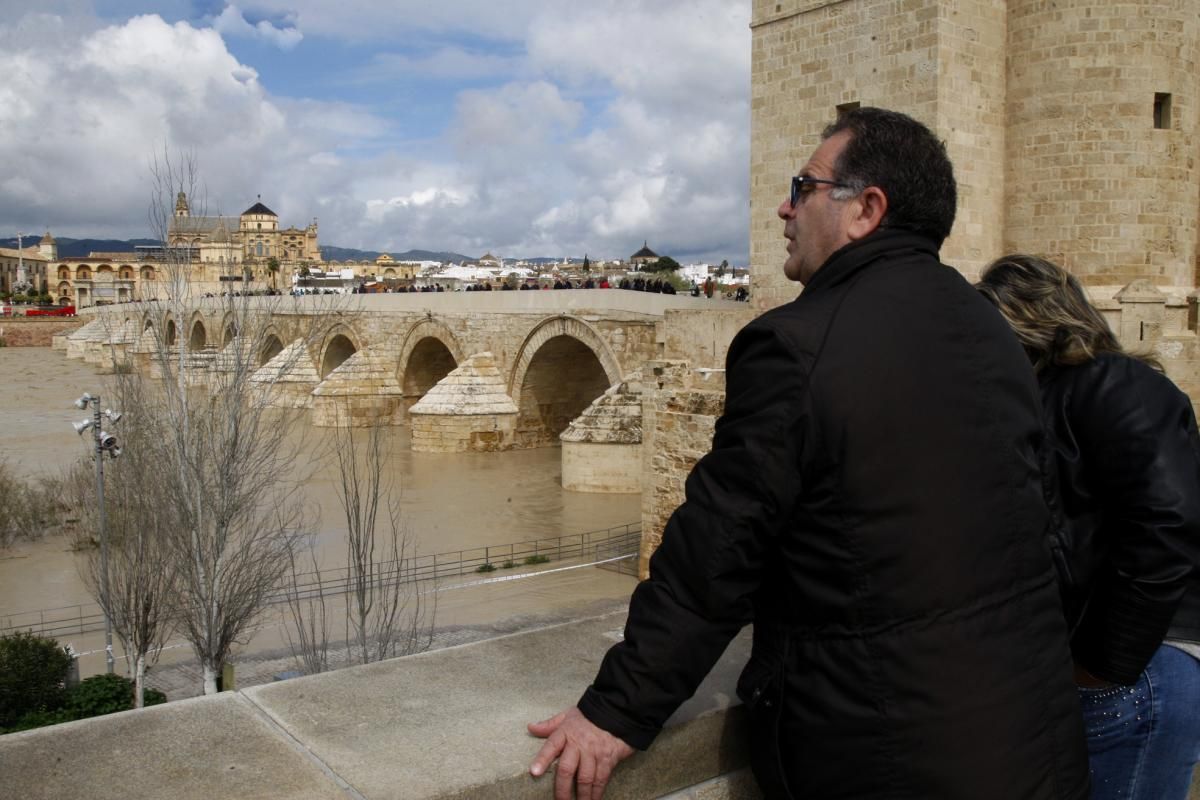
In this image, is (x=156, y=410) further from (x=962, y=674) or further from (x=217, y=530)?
(x=962, y=674)

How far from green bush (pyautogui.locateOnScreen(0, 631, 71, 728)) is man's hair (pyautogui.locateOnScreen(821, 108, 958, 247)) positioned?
7.14 metres

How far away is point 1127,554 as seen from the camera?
1.40m

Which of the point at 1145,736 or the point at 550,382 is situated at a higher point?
the point at 1145,736

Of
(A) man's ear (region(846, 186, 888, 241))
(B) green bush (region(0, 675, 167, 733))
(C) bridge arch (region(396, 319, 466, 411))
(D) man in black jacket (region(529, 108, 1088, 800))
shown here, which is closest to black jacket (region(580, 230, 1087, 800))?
(D) man in black jacket (region(529, 108, 1088, 800))

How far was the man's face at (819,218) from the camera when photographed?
135 cm

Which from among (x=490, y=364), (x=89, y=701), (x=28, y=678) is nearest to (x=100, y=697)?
(x=89, y=701)

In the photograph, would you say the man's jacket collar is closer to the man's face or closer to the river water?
the man's face

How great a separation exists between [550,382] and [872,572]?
18.4 m

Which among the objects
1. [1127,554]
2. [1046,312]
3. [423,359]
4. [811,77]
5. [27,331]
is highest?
[811,77]

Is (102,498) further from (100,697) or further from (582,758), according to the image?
(582,758)

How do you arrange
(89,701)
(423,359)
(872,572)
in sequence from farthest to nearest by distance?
1. (423,359)
2. (89,701)
3. (872,572)

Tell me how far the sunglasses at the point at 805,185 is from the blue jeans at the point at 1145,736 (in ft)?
2.71

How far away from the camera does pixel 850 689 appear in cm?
112

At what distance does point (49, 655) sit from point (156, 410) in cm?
258
